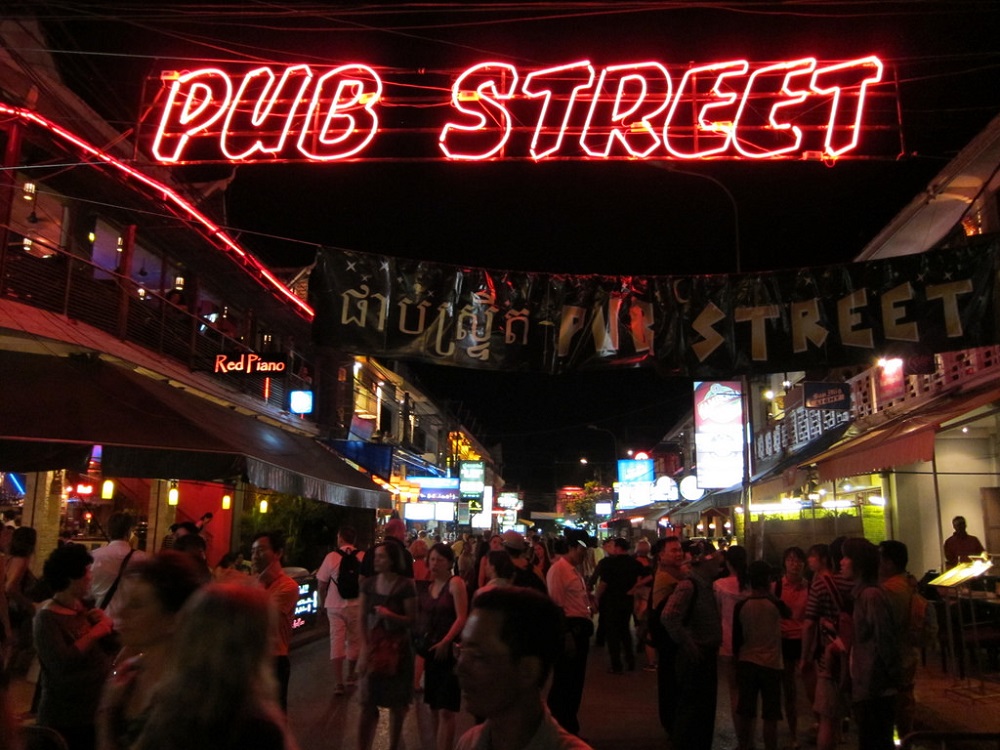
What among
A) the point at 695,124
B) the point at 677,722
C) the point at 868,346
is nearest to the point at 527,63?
the point at 695,124

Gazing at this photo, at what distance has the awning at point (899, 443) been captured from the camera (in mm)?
10398

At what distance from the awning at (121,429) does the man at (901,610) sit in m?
7.74

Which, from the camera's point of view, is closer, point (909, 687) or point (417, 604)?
point (909, 687)

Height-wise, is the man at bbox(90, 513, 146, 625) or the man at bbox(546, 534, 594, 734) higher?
the man at bbox(90, 513, 146, 625)

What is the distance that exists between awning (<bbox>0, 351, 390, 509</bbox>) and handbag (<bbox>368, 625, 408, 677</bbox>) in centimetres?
471

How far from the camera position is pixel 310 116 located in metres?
8.51

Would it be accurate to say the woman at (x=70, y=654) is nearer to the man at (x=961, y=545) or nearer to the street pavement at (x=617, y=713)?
the street pavement at (x=617, y=713)

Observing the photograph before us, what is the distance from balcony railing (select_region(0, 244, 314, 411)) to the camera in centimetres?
1146

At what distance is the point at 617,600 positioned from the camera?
40.3 ft

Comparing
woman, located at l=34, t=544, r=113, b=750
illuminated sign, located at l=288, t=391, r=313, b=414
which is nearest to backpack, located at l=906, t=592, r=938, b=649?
woman, located at l=34, t=544, r=113, b=750

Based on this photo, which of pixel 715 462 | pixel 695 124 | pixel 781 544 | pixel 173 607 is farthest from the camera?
pixel 715 462

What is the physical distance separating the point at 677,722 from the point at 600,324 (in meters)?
3.70

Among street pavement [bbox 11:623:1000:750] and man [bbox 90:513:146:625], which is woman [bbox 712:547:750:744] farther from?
man [bbox 90:513:146:625]

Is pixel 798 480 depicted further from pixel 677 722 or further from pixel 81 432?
pixel 81 432
